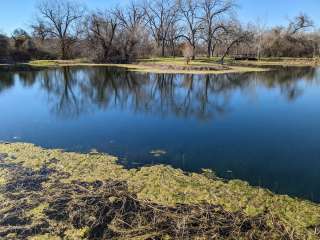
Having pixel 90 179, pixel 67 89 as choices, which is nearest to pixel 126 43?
pixel 67 89

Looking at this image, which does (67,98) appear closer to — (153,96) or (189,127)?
(153,96)

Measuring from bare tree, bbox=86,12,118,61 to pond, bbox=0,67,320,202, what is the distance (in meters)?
24.7

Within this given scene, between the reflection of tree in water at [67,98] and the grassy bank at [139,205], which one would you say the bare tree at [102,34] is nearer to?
the reflection of tree in water at [67,98]

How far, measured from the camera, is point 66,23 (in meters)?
48.6

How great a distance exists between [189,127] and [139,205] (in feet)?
15.7

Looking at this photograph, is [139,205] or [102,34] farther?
[102,34]

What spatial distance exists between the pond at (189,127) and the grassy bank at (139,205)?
1.81ft

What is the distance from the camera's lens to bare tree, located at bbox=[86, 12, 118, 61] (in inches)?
1615

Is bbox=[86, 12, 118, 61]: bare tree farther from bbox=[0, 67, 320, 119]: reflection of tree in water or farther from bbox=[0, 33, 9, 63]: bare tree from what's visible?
bbox=[0, 67, 320, 119]: reflection of tree in water

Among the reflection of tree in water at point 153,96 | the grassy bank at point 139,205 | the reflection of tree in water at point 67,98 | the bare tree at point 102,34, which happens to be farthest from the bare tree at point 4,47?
the grassy bank at point 139,205

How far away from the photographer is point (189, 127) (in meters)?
9.37

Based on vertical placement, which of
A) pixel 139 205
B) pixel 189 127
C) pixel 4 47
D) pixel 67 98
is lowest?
pixel 139 205

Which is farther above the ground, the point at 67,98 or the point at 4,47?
the point at 4,47

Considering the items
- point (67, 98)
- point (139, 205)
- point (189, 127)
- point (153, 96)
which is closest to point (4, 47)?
point (67, 98)
